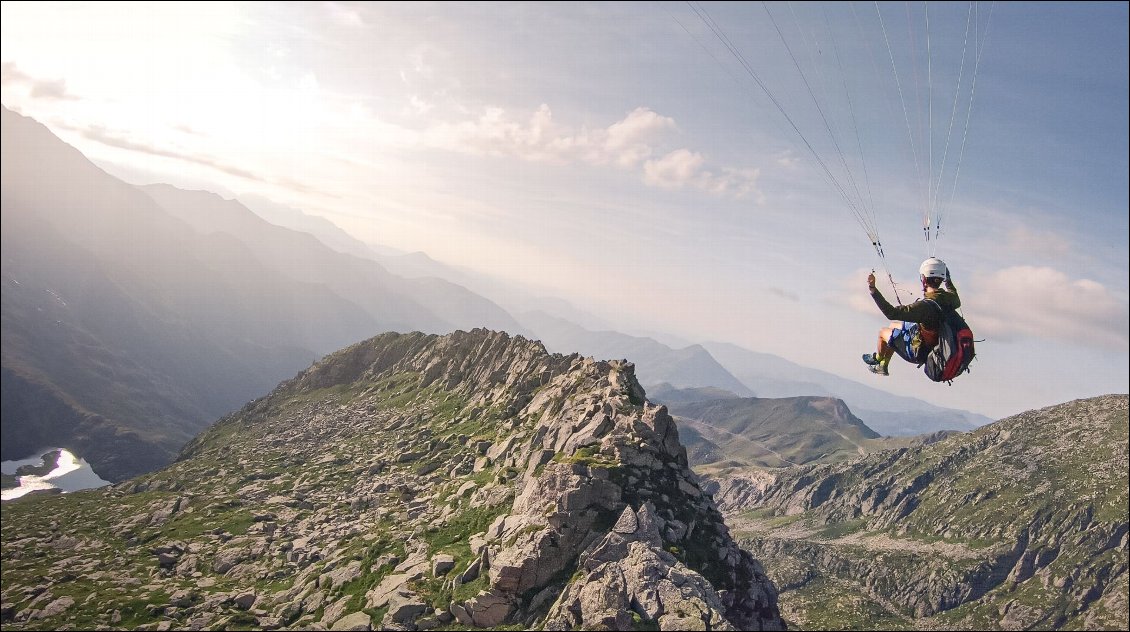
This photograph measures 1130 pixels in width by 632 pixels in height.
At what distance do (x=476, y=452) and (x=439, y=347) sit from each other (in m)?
52.8

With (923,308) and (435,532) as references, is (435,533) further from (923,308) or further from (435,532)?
(923,308)

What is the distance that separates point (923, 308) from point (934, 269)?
1639 millimetres

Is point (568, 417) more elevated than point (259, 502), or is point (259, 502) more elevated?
point (568, 417)

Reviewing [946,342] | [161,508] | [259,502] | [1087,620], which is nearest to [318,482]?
[259,502]

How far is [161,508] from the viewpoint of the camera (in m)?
71.4

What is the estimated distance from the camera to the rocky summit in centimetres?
3584

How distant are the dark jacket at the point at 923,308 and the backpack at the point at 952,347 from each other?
190mm

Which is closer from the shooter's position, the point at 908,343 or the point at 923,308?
the point at 923,308

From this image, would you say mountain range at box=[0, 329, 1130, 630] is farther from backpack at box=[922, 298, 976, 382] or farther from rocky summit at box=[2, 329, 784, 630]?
backpack at box=[922, 298, 976, 382]

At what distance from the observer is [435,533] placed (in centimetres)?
4800

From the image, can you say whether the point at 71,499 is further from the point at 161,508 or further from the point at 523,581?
the point at 523,581

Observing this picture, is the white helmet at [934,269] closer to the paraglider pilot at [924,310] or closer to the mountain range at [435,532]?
the paraglider pilot at [924,310]

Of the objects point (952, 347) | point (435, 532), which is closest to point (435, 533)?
point (435, 532)

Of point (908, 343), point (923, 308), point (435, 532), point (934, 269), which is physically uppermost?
point (934, 269)
